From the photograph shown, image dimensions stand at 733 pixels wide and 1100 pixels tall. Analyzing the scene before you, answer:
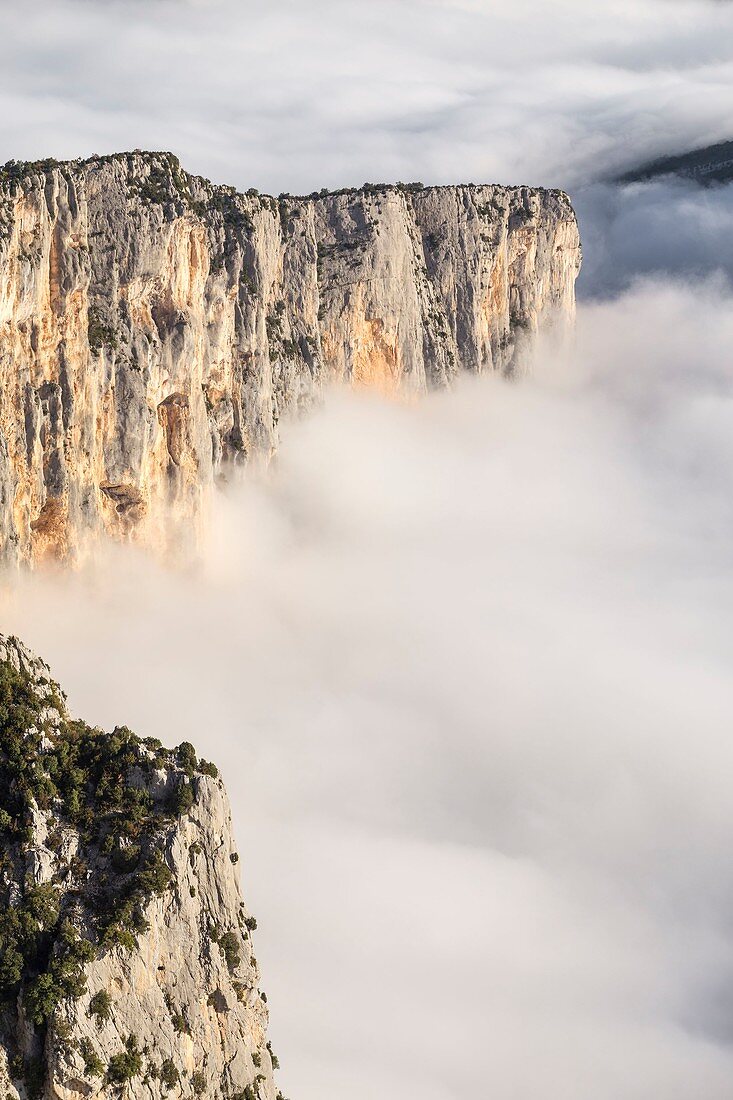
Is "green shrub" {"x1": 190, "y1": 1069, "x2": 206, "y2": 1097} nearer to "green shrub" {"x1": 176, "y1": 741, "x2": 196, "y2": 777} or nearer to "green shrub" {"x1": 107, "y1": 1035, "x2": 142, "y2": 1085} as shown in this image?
"green shrub" {"x1": 107, "y1": 1035, "x2": 142, "y2": 1085}

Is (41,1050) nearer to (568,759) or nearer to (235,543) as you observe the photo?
(235,543)

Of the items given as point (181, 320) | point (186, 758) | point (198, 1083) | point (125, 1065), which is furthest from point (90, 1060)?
point (181, 320)

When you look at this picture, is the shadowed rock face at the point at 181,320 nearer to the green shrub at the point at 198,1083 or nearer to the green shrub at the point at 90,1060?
the green shrub at the point at 198,1083

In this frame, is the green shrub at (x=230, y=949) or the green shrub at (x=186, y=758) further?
the green shrub at (x=186, y=758)

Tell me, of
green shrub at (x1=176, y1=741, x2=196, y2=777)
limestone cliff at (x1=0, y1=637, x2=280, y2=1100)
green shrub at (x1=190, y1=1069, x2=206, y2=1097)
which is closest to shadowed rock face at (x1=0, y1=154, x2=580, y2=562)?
green shrub at (x1=176, y1=741, x2=196, y2=777)

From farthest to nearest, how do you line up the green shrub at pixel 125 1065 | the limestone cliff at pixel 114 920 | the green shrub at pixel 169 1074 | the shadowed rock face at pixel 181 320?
the shadowed rock face at pixel 181 320
the green shrub at pixel 169 1074
the green shrub at pixel 125 1065
the limestone cliff at pixel 114 920

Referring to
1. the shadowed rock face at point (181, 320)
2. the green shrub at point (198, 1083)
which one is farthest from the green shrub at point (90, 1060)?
the shadowed rock face at point (181, 320)

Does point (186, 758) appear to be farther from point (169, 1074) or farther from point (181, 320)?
point (181, 320)
